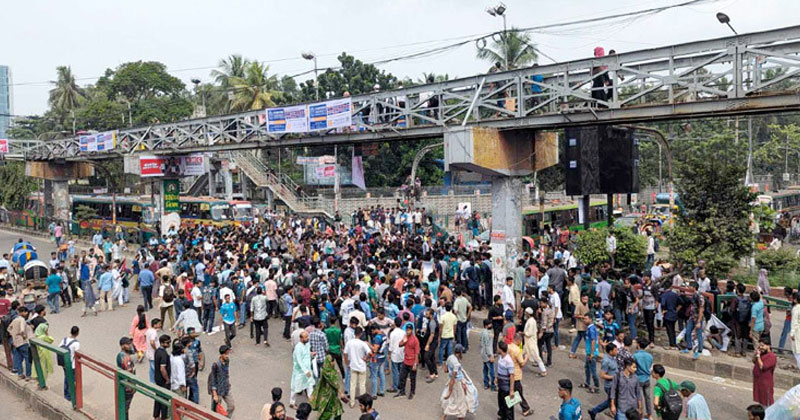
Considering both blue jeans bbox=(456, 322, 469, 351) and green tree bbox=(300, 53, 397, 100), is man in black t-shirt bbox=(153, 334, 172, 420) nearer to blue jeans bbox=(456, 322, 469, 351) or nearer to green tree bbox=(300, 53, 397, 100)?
blue jeans bbox=(456, 322, 469, 351)

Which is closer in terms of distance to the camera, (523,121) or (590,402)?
(590,402)

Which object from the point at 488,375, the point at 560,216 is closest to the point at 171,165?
the point at 560,216

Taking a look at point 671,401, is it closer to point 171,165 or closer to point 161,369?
point 161,369

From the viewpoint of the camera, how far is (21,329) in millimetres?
10555

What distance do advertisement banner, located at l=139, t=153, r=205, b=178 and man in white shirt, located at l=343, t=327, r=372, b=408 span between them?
22325mm

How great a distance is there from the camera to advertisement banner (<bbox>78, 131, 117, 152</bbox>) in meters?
31.6

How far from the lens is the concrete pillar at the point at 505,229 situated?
1475 cm

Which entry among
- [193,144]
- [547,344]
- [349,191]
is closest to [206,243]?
[193,144]

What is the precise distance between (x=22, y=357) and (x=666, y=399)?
1109 centimetres

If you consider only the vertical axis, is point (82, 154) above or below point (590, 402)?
above

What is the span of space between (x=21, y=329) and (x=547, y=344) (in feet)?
32.3

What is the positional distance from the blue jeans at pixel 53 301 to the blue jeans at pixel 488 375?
42.3 ft

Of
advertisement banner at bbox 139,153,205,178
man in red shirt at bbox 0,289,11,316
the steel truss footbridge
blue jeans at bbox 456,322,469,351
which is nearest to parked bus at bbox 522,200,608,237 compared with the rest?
the steel truss footbridge

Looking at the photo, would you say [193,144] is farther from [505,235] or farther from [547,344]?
[547,344]
